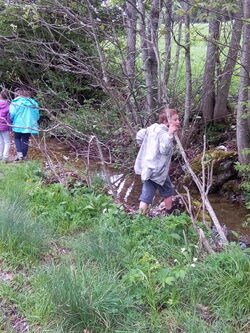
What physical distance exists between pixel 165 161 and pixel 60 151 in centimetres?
539

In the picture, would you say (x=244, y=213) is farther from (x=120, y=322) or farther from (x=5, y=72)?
(x=5, y=72)

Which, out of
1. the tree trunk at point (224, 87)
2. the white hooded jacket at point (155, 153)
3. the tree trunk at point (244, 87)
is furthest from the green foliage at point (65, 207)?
the tree trunk at point (224, 87)

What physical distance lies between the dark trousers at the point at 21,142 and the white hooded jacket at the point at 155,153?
154 inches

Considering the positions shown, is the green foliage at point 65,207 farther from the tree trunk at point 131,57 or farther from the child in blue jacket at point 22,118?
the child in blue jacket at point 22,118

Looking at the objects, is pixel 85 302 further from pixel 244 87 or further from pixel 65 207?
pixel 244 87

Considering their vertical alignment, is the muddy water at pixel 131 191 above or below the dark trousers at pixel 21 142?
below

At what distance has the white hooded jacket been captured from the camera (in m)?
6.11

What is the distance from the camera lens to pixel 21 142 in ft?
31.8

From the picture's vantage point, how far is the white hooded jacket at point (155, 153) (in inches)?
241

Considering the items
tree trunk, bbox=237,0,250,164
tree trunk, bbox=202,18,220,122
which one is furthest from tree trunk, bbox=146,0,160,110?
tree trunk, bbox=237,0,250,164

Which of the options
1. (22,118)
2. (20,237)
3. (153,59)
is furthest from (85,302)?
(22,118)

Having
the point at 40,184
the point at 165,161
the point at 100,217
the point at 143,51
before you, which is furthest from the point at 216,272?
the point at 143,51

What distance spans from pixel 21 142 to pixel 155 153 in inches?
173

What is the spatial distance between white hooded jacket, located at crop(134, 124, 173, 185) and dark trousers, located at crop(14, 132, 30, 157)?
3.92m
